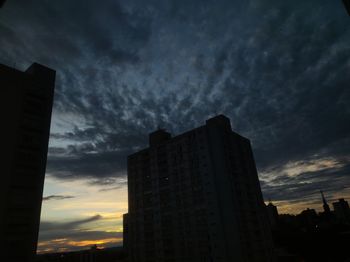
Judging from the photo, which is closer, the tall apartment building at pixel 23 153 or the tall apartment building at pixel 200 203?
the tall apartment building at pixel 23 153

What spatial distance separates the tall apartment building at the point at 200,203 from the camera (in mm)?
A: 70688

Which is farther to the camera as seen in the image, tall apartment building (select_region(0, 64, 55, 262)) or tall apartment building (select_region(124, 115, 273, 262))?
tall apartment building (select_region(124, 115, 273, 262))

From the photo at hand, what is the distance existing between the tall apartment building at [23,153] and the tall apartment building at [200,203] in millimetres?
50644

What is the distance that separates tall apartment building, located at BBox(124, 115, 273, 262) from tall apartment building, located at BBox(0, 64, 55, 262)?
5064 cm

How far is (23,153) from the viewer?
3381cm

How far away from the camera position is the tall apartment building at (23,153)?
2998 cm

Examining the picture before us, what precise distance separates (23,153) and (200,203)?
2111 inches

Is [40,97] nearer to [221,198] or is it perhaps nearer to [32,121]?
[32,121]

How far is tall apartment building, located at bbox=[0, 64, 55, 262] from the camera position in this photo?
29984mm

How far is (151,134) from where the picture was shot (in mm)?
99000

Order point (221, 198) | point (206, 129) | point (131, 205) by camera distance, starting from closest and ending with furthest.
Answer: point (221, 198) < point (206, 129) < point (131, 205)

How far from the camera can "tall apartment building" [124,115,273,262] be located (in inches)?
2783

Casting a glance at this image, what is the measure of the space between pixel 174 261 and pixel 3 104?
63.1m

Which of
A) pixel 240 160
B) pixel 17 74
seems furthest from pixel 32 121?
pixel 240 160
